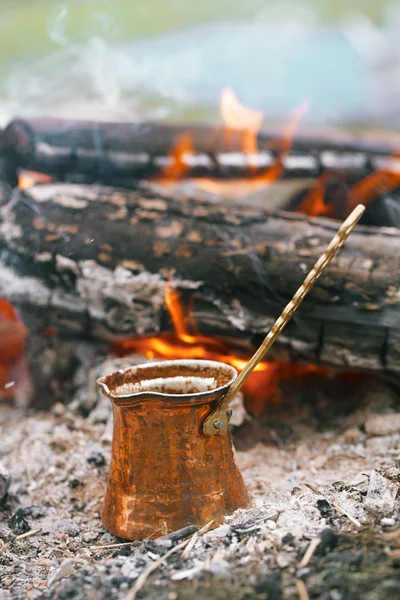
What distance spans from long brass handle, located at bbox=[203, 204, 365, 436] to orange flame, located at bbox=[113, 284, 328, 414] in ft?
3.31

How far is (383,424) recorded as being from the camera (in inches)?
115

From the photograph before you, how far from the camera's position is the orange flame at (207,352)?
10.2 ft

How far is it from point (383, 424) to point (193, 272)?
4.06ft

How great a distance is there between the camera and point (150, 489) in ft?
7.05

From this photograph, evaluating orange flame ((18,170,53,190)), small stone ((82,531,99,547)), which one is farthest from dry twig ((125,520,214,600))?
orange flame ((18,170,53,190))

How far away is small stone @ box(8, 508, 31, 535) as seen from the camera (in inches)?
93.1

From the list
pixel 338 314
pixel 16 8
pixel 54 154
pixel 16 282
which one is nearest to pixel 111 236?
pixel 16 282

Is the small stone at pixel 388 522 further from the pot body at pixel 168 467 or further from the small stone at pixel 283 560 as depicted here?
the pot body at pixel 168 467

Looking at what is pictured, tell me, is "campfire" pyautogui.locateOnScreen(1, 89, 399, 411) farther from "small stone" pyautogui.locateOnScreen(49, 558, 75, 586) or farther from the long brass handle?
"small stone" pyautogui.locateOnScreen(49, 558, 75, 586)

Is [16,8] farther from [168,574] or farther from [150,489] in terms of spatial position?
[168,574]

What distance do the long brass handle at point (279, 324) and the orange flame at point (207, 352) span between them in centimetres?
101

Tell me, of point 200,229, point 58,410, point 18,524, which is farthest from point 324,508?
point 58,410

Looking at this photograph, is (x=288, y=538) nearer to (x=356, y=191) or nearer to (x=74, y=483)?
(x=74, y=483)

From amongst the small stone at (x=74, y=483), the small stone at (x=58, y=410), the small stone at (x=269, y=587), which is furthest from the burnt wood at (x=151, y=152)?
the small stone at (x=269, y=587)
